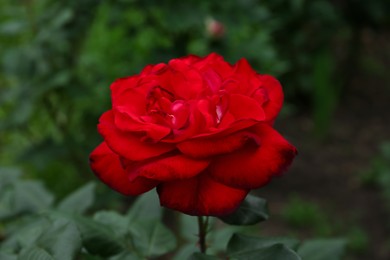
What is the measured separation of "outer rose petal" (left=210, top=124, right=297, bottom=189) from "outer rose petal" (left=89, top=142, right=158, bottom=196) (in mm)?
74

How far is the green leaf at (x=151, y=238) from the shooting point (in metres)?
0.92

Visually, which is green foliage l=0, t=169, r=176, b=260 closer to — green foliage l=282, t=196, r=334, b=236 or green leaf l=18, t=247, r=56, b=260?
green leaf l=18, t=247, r=56, b=260

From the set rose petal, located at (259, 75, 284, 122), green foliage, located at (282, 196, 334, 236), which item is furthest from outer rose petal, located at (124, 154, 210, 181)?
green foliage, located at (282, 196, 334, 236)

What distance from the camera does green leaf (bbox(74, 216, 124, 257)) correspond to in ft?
2.77

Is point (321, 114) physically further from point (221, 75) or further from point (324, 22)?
point (221, 75)

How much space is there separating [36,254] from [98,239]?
0.34 ft

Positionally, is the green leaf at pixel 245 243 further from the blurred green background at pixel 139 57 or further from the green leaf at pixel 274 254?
the blurred green background at pixel 139 57

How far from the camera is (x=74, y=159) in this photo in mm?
2326

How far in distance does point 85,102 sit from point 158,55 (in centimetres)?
54

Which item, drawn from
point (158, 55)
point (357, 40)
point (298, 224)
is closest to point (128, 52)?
point (158, 55)

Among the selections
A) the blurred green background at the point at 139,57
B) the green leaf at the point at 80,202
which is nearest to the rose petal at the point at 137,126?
the green leaf at the point at 80,202

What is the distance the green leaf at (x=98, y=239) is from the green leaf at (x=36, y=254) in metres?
0.08

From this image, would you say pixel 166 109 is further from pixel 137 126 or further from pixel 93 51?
pixel 93 51

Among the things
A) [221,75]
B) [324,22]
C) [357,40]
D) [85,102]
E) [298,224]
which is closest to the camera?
[221,75]
